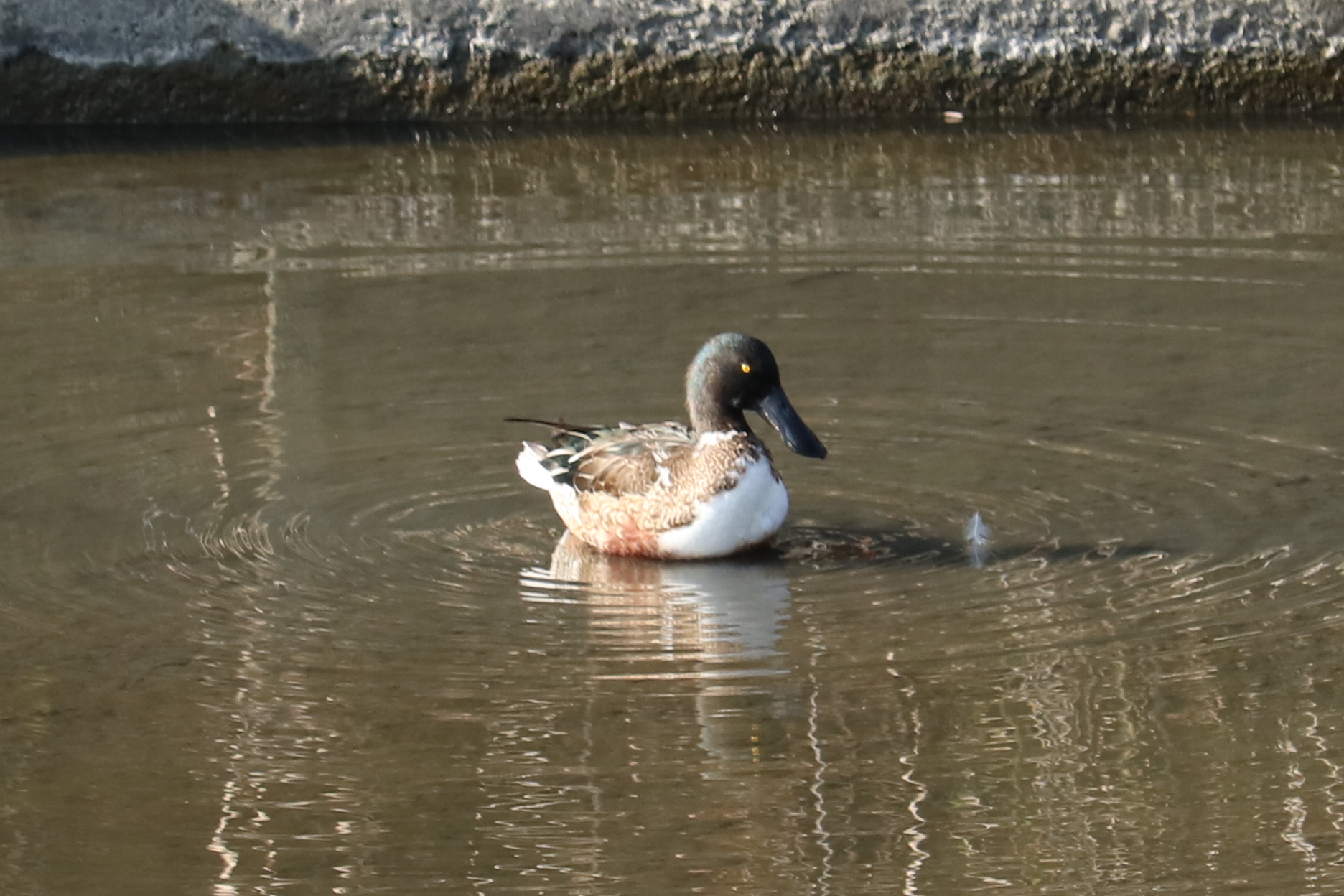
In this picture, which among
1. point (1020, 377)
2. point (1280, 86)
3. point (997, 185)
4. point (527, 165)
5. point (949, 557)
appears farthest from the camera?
point (1280, 86)

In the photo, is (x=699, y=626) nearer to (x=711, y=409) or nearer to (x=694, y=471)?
(x=694, y=471)

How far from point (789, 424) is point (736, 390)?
20 centimetres

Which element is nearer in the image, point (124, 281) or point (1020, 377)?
point (1020, 377)

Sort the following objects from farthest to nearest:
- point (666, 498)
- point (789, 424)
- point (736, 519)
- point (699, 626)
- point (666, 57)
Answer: point (666, 57), point (789, 424), point (666, 498), point (736, 519), point (699, 626)

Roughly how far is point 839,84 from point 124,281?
16.0 ft

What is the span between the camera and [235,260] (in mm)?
10312


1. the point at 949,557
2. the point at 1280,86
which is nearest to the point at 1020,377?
the point at 949,557

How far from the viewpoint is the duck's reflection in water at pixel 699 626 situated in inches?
214

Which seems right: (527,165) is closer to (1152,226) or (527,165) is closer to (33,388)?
(1152,226)

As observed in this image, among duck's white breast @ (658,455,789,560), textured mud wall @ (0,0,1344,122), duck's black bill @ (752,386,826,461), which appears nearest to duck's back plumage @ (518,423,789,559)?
duck's white breast @ (658,455,789,560)

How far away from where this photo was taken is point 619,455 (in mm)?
7070

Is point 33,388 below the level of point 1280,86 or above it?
below

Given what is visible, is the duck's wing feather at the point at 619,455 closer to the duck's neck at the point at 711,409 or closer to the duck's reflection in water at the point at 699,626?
the duck's neck at the point at 711,409

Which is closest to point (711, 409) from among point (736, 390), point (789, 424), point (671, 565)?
point (736, 390)
